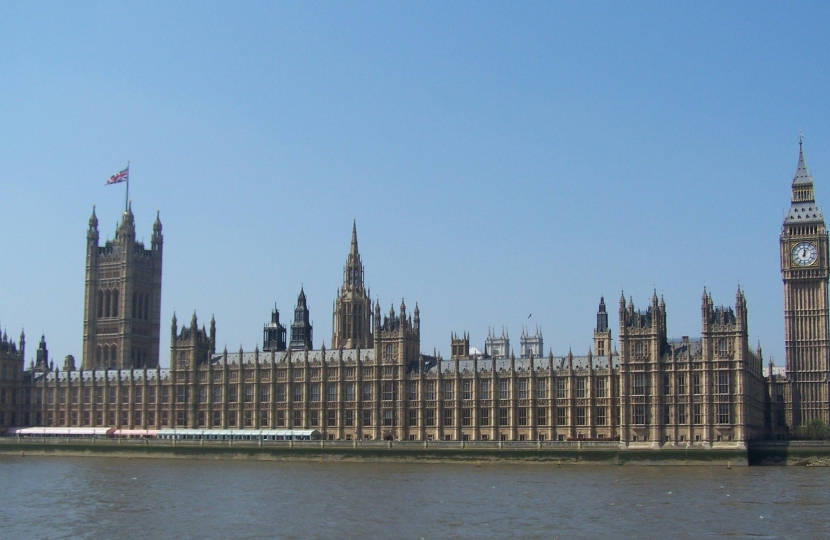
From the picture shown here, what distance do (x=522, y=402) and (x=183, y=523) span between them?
7193 centimetres

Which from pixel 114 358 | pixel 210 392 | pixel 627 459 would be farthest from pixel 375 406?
pixel 114 358

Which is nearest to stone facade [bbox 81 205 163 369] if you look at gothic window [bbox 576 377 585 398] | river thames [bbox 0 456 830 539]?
river thames [bbox 0 456 830 539]

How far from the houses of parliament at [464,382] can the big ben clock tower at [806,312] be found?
18cm

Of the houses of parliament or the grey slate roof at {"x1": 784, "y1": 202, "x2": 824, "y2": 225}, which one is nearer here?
the houses of parliament

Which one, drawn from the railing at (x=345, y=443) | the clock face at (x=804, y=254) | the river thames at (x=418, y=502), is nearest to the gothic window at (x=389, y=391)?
the railing at (x=345, y=443)

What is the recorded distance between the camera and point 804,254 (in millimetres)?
146500

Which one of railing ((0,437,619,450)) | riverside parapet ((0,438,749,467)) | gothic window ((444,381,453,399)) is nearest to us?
riverside parapet ((0,438,749,467))

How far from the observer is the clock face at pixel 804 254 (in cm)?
14612

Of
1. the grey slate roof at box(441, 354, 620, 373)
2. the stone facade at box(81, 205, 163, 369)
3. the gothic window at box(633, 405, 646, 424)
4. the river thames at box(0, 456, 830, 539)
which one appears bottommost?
the river thames at box(0, 456, 830, 539)

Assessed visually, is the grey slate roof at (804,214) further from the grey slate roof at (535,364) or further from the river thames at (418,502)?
the river thames at (418,502)

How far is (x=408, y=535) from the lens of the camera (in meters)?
62.8

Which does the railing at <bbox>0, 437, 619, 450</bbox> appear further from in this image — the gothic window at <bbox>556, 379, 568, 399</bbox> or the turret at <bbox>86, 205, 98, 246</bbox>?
the turret at <bbox>86, 205, 98, 246</bbox>

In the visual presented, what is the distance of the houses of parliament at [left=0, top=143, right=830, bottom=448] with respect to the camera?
124 m

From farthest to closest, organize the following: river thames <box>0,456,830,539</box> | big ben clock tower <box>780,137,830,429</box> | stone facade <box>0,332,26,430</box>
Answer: stone facade <box>0,332,26,430</box> → big ben clock tower <box>780,137,830,429</box> → river thames <box>0,456,830,539</box>
